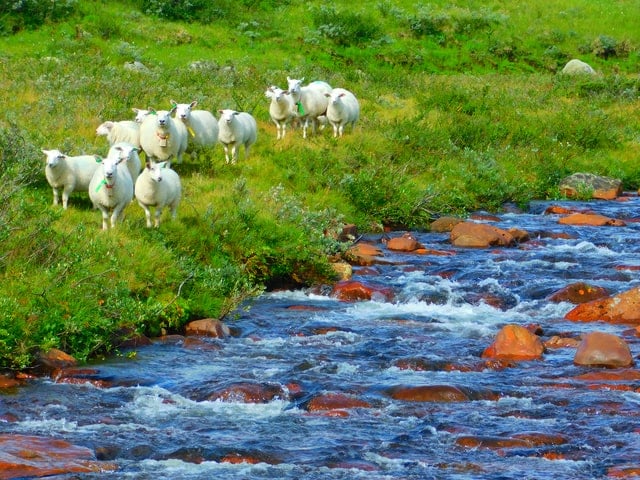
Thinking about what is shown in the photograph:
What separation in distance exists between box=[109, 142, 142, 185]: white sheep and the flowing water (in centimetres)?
293

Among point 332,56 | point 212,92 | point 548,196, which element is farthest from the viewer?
point 332,56

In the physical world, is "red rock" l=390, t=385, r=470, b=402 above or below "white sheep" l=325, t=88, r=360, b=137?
below

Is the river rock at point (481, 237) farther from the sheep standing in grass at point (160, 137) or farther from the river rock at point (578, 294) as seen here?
the sheep standing in grass at point (160, 137)

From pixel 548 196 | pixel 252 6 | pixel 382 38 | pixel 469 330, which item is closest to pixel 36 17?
pixel 252 6

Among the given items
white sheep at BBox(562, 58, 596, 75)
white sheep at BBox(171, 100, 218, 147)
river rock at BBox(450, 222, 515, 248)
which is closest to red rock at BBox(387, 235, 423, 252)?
river rock at BBox(450, 222, 515, 248)

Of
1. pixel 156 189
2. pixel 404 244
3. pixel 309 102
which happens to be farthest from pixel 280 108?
pixel 156 189

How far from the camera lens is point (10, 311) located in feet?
31.4

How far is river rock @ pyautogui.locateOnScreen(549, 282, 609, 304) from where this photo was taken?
1320 centimetres

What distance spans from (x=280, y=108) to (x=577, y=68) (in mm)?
23041

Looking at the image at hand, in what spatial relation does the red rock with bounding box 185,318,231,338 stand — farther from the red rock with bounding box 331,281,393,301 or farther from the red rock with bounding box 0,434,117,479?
the red rock with bounding box 0,434,117,479

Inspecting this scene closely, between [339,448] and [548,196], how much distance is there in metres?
15.1

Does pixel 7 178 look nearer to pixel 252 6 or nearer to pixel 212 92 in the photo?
pixel 212 92

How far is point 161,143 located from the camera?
16562mm

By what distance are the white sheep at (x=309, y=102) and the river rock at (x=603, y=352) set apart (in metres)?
12.5
